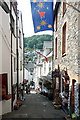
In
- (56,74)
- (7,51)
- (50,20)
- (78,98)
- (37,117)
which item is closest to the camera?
(78,98)

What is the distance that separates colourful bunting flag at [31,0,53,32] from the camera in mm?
9062

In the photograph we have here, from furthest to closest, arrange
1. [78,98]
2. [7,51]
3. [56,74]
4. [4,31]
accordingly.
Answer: [56,74] < [7,51] < [4,31] < [78,98]

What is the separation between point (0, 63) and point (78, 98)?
407 centimetres

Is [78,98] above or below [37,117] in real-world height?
above

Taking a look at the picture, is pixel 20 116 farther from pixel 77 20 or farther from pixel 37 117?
pixel 77 20

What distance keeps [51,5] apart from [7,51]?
3657 mm

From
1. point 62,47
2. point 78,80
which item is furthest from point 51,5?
point 78,80

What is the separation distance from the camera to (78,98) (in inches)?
257

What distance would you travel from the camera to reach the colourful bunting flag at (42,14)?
906cm

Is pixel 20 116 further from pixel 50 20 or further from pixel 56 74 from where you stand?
pixel 50 20

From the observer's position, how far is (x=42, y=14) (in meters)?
9.56

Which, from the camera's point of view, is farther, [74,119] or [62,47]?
[62,47]

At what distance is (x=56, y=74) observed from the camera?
39.5 feet

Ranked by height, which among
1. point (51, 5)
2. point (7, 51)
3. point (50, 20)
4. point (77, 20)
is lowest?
point (7, 51)
